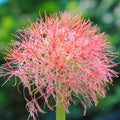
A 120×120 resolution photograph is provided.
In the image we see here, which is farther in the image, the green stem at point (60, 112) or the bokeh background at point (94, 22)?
the bokeh background at point (94, 22)

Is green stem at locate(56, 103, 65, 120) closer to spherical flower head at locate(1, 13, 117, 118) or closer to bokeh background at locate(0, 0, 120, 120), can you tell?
spherical flower head at locate(1, 13, 117, 118)

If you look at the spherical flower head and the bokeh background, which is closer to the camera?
the spherical flower head

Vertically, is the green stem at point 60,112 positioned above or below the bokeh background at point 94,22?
below

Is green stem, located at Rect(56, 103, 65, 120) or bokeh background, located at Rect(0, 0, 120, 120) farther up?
bokeh background, located at Rect(0, 0, 120, 120)

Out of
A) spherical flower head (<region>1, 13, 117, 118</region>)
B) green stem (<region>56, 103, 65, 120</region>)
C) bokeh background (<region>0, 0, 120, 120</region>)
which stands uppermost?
bokeh background (<region>0, 0, 120, 120</region>)

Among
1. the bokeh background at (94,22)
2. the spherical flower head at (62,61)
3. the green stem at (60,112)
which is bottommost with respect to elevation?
the green stem at (60,112)

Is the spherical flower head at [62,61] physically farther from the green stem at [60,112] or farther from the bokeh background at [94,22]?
the bokeh background at [94,22]

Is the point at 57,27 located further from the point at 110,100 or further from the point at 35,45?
the point at 110,100

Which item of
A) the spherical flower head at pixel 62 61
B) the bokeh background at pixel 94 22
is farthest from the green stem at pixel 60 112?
the bokeh background at pixel 94 22

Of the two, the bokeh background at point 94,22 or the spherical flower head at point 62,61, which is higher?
the bokeh background at point 94,22

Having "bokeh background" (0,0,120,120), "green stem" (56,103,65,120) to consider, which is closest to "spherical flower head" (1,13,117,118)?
"green stem" (56,103,65,120)
